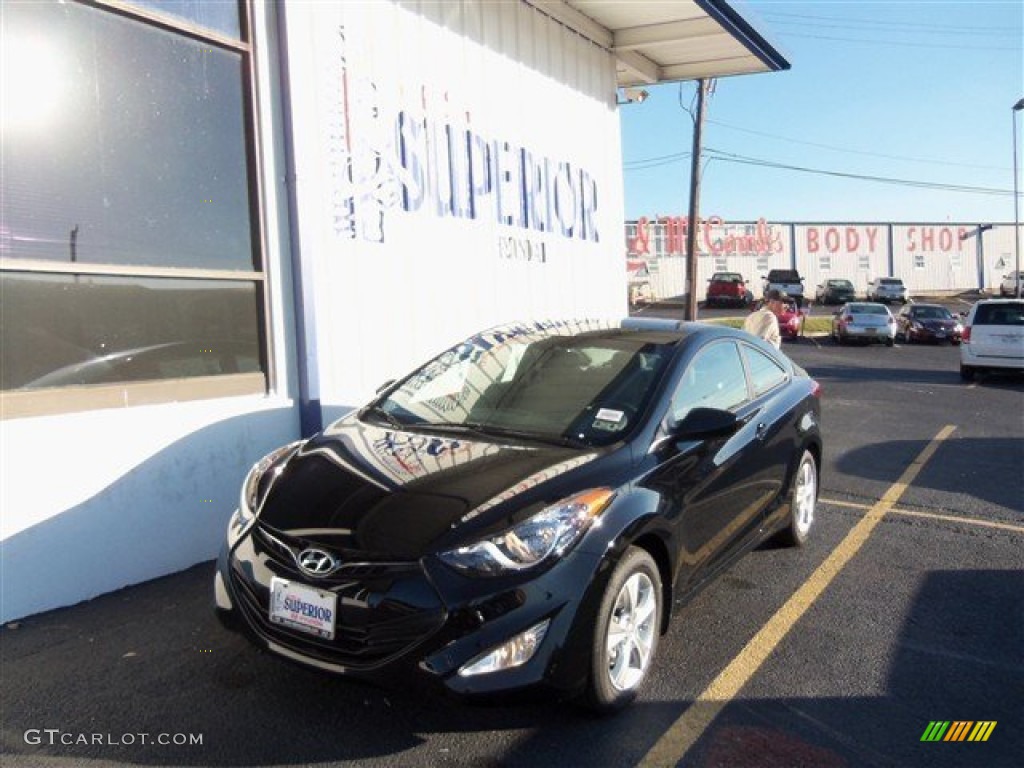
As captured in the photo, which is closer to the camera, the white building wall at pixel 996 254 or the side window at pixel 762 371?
the side window at pixel 762 371

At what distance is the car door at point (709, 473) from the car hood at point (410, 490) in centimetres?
38

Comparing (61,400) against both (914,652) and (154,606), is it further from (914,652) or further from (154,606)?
(914,652)

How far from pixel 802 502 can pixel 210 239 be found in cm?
410

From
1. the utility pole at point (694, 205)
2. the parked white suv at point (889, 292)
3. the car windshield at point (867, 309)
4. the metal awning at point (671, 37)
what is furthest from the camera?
the parked white suv at point (889, 292)

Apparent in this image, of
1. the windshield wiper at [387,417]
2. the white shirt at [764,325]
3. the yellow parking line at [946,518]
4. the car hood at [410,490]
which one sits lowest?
the yellow parking line at [946,518]

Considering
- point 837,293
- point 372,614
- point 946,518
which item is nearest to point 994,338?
point 946,518

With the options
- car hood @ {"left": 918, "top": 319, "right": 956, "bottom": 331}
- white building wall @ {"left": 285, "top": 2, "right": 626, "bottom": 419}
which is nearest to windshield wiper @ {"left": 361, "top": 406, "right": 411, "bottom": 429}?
white building wall @ {"left": 285, "top": 2, "right": 626, "bottom": 419}

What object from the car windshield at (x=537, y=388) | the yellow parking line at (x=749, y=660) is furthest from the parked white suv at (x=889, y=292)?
the car windshield at (x=537, y=388)

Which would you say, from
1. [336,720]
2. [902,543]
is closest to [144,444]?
[336,720]

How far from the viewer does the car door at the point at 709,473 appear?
3.55m

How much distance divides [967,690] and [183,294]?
4.60 meters

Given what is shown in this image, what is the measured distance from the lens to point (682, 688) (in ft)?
11.2

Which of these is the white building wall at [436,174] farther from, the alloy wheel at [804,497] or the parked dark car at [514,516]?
the alloy wheel at [804,497]

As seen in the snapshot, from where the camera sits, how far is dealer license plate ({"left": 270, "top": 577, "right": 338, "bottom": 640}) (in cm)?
286
